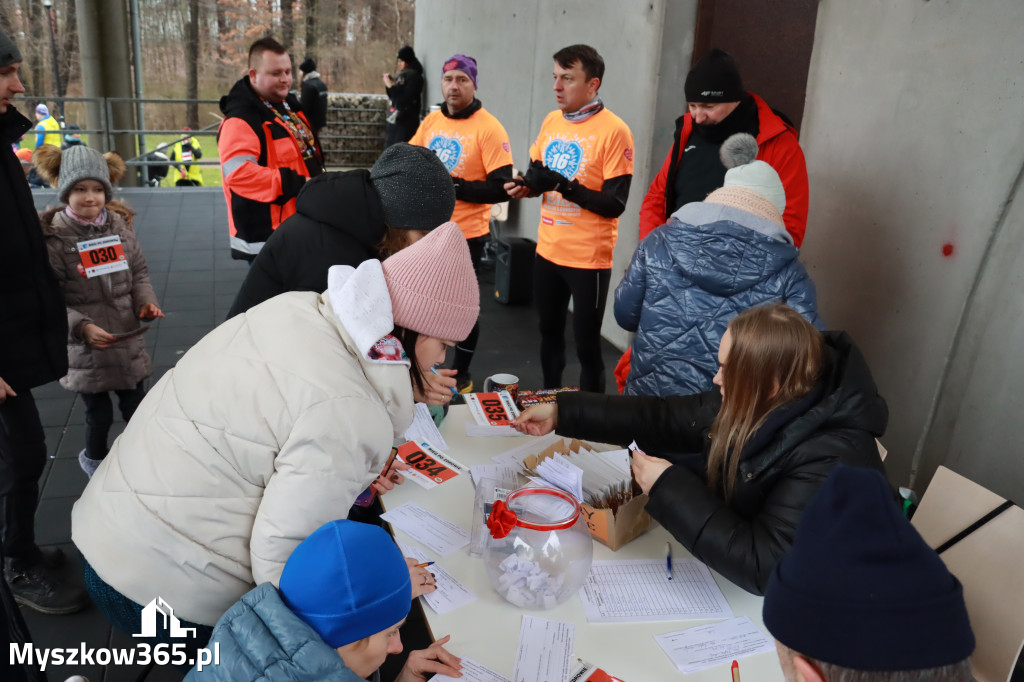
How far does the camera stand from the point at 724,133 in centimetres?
305

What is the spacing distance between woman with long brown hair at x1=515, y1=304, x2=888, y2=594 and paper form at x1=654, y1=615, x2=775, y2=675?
0.09 meters

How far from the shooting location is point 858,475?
0.81 m

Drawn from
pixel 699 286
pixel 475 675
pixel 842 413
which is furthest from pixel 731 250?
pixel 475 675

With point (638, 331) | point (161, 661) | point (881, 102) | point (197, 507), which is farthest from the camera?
point (881, 102)

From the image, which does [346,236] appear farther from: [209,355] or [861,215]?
[861,215]

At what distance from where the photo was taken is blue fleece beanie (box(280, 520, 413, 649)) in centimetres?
116

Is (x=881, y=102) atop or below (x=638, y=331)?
atop

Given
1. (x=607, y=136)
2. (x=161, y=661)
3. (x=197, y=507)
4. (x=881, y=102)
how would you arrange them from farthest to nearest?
(x=607, y=136), (x=881, y=102), (x=161, y=661), (x=197, y=507)

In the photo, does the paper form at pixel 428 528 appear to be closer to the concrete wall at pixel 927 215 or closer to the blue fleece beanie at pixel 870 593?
the blue fleece beanie at pixel 870 593

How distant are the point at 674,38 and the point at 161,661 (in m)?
4.17

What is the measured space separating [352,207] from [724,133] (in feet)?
5.57

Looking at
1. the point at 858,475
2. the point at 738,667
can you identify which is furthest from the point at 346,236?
the point at 858,475

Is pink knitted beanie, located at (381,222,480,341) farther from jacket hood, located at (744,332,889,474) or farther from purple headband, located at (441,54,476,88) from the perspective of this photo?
purple headband, located at (441,54,476,88)
